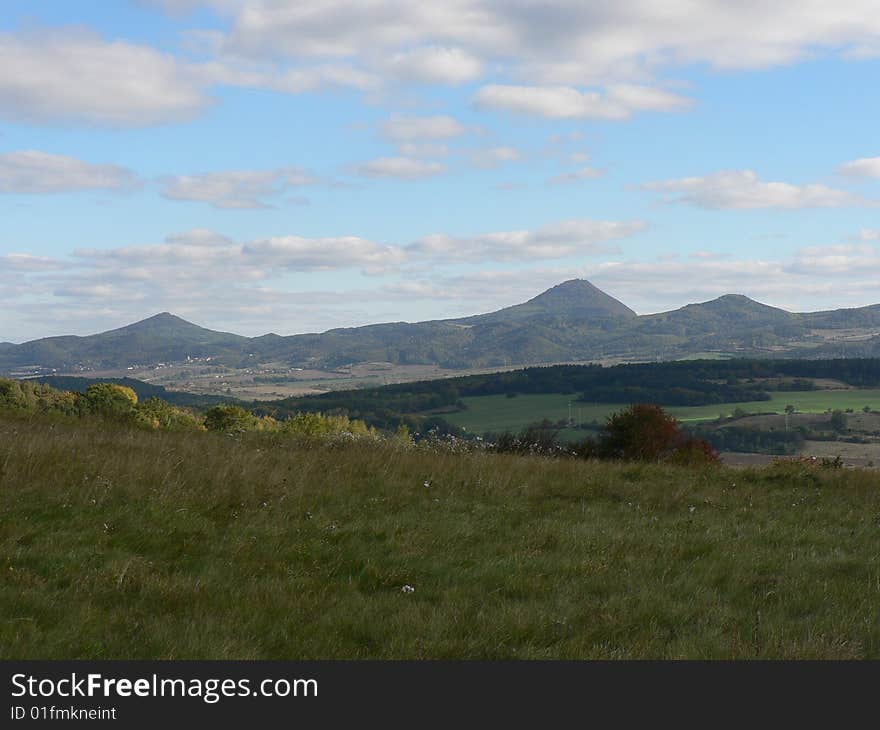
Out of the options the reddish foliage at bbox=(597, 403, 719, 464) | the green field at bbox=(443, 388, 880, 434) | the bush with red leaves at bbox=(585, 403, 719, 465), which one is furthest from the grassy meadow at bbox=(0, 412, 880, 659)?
the green field at bbox=(443, 388, 880, 434)

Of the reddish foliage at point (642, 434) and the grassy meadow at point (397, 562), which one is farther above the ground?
the grassy meadow at point (397, 562)

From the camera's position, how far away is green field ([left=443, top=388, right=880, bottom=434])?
126 metres

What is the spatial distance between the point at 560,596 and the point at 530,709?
2271 millimetres

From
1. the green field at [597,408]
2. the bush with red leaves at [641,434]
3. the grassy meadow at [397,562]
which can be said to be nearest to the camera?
the grassy meadow at [397,562]

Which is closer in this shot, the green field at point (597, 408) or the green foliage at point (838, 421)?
the green foliage at point (838, 421)

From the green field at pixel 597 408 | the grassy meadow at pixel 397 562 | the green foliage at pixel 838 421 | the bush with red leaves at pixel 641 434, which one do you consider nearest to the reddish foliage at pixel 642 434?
the bush with red leaves at pixel 641 434

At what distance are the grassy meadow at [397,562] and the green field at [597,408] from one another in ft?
329

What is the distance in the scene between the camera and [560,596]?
7.25 meters

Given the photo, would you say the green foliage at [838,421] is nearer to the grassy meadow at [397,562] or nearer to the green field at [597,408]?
the green field at [597,408]

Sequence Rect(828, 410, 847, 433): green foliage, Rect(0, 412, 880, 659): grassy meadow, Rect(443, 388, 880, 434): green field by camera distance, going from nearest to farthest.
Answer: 1. Rect(0, 412, 880, 659): grassy meadow
2. Rect(828, 410, 847, 433): green foliage
3. Rect(443, 388, 880, 434): green field

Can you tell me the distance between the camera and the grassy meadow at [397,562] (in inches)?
236

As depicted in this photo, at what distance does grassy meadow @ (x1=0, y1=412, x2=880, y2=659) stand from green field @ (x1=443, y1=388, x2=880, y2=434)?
100 m

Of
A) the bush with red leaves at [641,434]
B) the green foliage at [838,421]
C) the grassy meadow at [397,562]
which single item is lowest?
the green foliage at [838,421]

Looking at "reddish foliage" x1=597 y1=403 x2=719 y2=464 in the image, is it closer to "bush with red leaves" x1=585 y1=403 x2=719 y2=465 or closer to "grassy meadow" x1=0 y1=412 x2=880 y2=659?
"bush with red leaves" x1=585 y1=403 x2=719 y2=465
